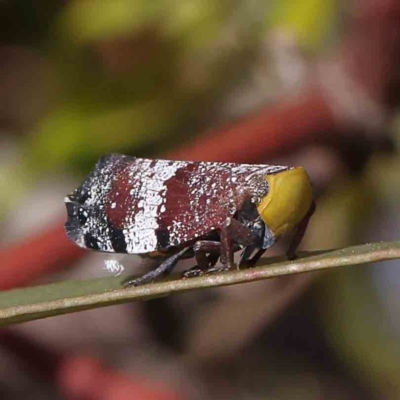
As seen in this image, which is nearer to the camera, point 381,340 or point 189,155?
point 189,155

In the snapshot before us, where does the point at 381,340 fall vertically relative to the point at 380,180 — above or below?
below

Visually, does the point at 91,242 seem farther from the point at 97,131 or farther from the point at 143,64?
the point at 143,64

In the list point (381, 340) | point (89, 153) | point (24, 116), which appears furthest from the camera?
point (24, 116)

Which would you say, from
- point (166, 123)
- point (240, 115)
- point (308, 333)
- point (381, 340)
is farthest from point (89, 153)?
point (381, 340)

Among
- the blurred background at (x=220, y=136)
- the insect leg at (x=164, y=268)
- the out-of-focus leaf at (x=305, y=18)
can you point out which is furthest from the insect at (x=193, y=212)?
the out-of-focus leaf at (x=305, y=18)

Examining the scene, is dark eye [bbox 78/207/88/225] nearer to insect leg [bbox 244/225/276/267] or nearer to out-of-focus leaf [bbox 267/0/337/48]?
insect leg [bbox 244/225/276/267]

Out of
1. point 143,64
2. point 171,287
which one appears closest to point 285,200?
point 171,287

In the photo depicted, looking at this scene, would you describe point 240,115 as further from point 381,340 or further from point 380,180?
point 381,340
